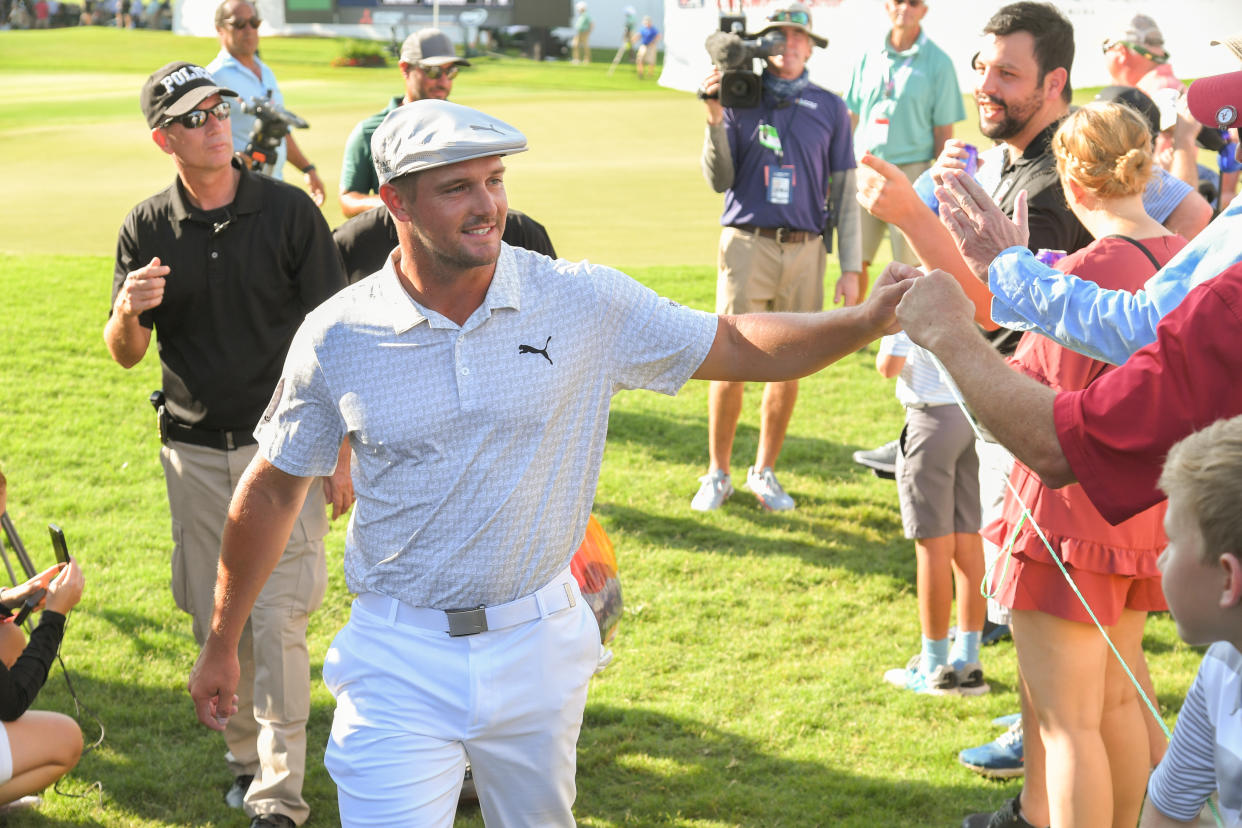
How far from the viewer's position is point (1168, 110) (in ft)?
28.1

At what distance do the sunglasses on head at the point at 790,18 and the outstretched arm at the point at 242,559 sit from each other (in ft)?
17.5

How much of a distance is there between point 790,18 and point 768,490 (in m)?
2.81

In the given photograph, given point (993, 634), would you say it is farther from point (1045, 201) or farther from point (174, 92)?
point (174, 92)

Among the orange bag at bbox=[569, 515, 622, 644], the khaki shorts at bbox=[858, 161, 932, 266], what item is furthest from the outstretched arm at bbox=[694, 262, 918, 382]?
the khaki shorts at bbox=[858, 161, 932, 266]

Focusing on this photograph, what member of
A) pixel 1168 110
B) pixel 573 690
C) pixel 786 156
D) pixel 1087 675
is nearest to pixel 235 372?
pixel 573 690

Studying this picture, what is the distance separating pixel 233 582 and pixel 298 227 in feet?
5.80

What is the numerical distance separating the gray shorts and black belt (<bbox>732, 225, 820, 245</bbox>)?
7.64 feet

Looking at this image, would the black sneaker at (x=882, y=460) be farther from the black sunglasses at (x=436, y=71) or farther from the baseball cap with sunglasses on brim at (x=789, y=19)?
the black sunglasses at (x=436, y=71)

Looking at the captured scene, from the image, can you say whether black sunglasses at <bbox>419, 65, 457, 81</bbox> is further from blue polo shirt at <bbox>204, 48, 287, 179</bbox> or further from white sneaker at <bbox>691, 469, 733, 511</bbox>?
blue polo shirt at <bbox>204, 48, 287, 179</bbox>

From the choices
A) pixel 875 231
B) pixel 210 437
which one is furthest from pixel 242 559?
pixel 875 231

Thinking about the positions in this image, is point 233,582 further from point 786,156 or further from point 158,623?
point 786,156

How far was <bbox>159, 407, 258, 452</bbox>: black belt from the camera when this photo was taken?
4.70 meters

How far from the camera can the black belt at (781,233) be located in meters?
7.62

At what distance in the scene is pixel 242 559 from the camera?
132 inches
